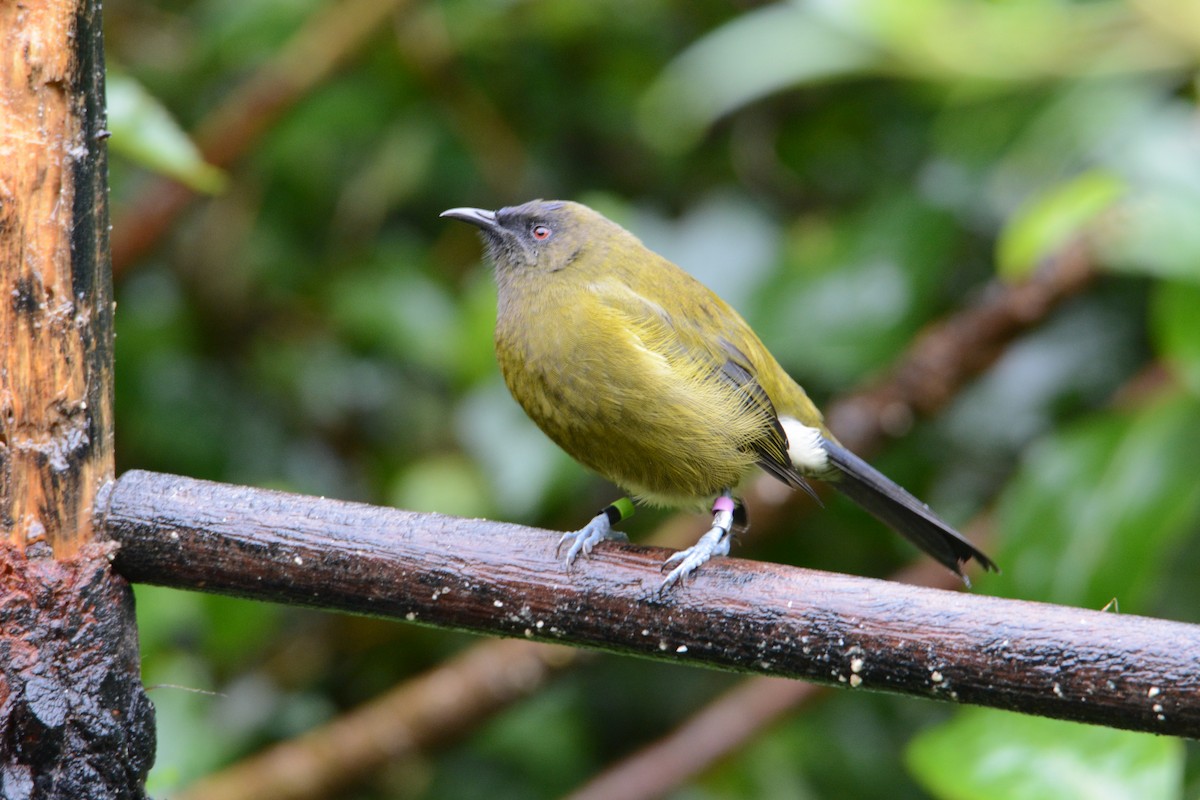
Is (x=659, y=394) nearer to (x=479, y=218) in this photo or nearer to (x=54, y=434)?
(x=479, y=218)

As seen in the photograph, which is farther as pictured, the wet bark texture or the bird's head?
the bird's head

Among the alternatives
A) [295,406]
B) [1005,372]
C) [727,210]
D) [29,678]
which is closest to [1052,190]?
[1005,372]

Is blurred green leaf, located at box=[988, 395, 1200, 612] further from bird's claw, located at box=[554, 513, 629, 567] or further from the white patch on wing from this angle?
bird's claw, located at box=[554, 513, 629, 567]

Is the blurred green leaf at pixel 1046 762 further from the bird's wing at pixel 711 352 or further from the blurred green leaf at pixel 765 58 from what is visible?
the blurred green leaf at pixel 765 58

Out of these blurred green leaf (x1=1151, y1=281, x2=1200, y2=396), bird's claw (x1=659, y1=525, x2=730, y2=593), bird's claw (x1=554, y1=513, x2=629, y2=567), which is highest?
blurred green leaf (x1=1151, y1=281, x2=1200, y2=396)

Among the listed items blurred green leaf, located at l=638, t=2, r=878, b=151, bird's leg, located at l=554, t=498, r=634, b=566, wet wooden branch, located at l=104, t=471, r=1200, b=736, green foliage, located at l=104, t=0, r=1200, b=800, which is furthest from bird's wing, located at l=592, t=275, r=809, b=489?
blurred green leaf, located at l=638, t=2, r=878, b=151

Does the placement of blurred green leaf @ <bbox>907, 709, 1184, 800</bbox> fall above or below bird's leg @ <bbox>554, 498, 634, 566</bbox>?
below

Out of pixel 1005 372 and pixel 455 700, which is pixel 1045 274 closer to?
pixel 1005 372

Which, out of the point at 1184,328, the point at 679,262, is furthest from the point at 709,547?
the point at 679,262

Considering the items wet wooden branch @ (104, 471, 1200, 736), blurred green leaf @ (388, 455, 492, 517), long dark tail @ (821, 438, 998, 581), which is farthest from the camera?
blurred green leaf @ (388, 455, 492, 517)

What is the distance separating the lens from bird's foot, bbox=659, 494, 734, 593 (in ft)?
5.75

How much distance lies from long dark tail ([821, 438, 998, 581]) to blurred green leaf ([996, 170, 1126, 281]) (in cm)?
64

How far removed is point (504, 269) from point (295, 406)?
66.4 inches

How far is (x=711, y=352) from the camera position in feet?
8.67
